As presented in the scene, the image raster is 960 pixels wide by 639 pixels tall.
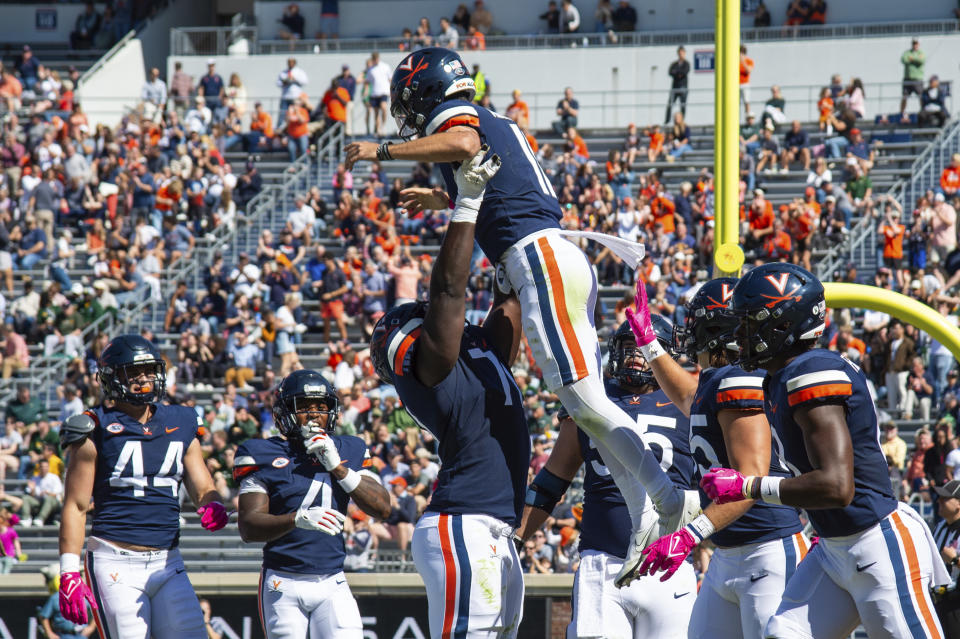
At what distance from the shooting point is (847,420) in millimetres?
5414

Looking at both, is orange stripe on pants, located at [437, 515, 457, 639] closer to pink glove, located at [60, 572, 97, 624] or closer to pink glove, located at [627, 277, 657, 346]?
pink glove, located at [627, 277, 657, 346]

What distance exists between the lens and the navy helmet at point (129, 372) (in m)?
7.46

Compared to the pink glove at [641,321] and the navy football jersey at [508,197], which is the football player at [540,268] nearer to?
the navy football jersey at [508,197]

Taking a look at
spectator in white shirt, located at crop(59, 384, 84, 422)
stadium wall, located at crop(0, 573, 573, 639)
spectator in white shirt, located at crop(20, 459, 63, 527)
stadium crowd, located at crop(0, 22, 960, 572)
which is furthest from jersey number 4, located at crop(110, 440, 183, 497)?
spectator in white shirt, located at crop(59, 384, 84, 422)

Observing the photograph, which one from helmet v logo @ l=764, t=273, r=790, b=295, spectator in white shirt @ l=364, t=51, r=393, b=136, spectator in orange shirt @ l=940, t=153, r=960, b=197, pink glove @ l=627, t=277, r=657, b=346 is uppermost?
spectator in white shirt @ l=364, t=51, r=393, b=136

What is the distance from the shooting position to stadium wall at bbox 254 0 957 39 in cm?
2698

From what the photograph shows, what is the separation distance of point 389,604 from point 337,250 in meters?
10.9

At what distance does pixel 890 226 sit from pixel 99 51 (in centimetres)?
1915

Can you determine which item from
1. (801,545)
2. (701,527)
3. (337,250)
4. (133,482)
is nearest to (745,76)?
(337,250)

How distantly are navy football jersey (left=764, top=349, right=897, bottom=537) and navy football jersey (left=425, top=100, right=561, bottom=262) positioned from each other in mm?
1151

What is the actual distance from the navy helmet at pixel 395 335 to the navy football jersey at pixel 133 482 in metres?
2.64

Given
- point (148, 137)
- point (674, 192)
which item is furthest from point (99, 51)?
point (674, 192)

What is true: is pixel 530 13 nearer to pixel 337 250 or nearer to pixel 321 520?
pixel 337 250

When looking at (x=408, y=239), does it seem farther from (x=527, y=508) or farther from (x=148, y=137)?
(x=527, y=508)
